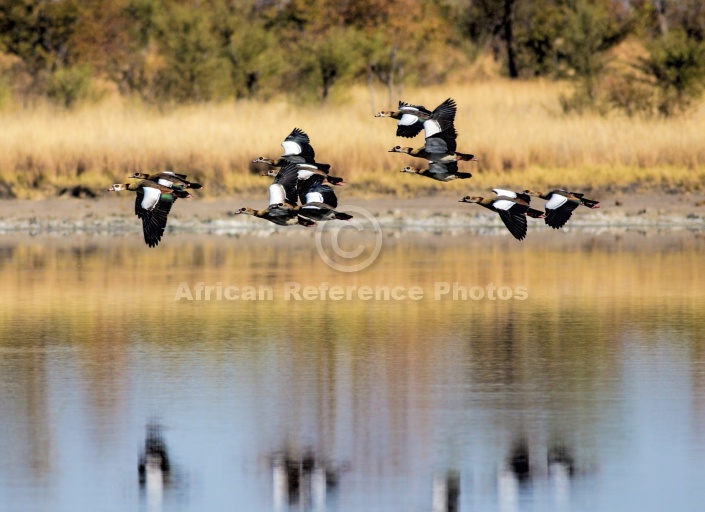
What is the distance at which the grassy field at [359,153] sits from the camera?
90.9 ft

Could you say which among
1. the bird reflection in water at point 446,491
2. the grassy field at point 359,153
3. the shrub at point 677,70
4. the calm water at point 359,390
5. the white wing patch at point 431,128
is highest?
the shrub at point 677,70

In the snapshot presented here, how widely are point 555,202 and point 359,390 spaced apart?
92.7 inches

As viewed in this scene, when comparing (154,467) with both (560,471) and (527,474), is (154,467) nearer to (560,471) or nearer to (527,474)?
(527,474)

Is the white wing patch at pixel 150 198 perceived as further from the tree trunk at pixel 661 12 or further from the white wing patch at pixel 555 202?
the tree trunk at pixel 661 12

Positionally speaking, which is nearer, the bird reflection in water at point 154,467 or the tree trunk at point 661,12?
the bird reflection in water at point 154,467

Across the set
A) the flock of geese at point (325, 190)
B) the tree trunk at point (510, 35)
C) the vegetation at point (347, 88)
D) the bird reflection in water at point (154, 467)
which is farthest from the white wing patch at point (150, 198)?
the tree trunk at point (510, 35)


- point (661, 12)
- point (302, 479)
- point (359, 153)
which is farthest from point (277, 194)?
point (661, 12)

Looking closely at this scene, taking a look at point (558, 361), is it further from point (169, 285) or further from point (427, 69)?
point (427, 69)

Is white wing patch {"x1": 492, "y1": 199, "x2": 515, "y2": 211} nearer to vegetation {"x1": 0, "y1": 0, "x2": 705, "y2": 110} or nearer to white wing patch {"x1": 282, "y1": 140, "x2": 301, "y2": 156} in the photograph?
white wing patch {"x1": 282, "y1": 140, "x2": 301, "y2": 156}

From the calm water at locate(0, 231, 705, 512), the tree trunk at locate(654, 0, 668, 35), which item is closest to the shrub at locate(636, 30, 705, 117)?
the calm water at locate(0, 231, 705, 512)

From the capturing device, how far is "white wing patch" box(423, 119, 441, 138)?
1273cm

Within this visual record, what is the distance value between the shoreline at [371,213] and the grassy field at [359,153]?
1.93 ft

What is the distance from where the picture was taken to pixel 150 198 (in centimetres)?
1265

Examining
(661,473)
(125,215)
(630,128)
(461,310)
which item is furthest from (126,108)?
(661,473)
